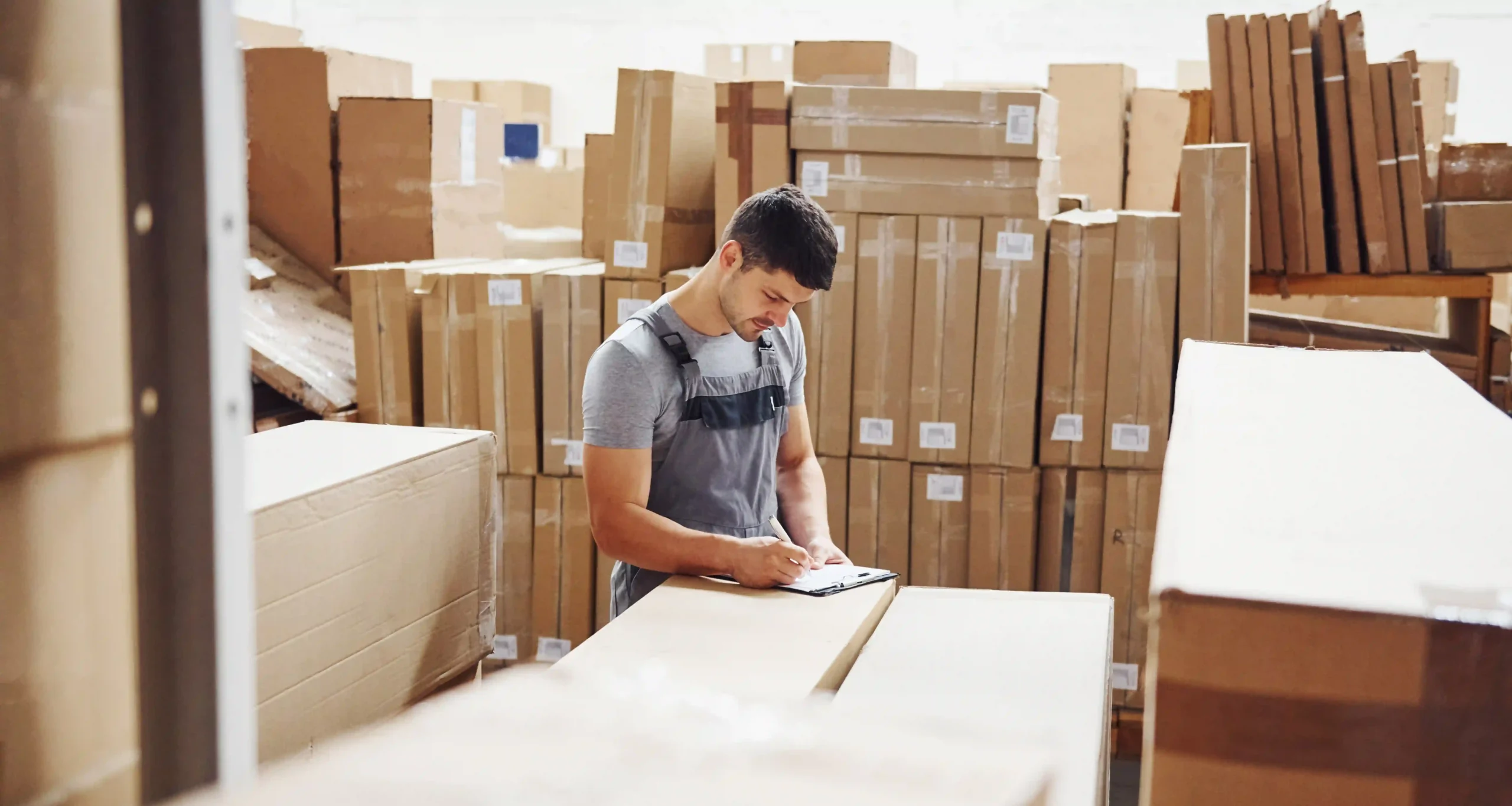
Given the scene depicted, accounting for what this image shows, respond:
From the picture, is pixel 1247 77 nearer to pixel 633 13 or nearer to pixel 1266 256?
pixel 1266 256

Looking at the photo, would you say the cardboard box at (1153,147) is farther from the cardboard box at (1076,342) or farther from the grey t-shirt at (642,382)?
the grey t-shirt at (642,382)

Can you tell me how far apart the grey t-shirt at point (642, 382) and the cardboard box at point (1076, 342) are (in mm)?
1572

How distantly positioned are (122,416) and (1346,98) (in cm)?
422

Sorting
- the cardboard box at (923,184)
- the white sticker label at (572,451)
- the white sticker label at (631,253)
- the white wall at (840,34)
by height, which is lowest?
the white sticker label at (572,451)

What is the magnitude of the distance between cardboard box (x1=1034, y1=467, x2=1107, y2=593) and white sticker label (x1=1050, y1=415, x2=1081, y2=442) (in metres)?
0.11

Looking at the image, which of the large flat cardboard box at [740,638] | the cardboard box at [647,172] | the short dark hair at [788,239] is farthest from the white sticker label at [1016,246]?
the large flat cardboard box at [740,638]

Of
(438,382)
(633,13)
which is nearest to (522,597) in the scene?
(438,382)

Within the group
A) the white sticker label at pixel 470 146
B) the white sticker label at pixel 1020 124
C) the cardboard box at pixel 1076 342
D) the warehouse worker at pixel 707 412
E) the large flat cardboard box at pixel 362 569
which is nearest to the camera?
the large flat cardboard box at pixel 362 569

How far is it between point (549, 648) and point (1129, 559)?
6.16ft

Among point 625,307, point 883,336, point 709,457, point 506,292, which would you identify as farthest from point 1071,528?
point 506,292

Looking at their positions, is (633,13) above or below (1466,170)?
above

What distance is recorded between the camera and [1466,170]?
14.2ft

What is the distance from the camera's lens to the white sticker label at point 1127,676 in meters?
3.79

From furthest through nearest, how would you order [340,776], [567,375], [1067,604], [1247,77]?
[1247,77] < [567,375] < [1067,604] < [340,776]
